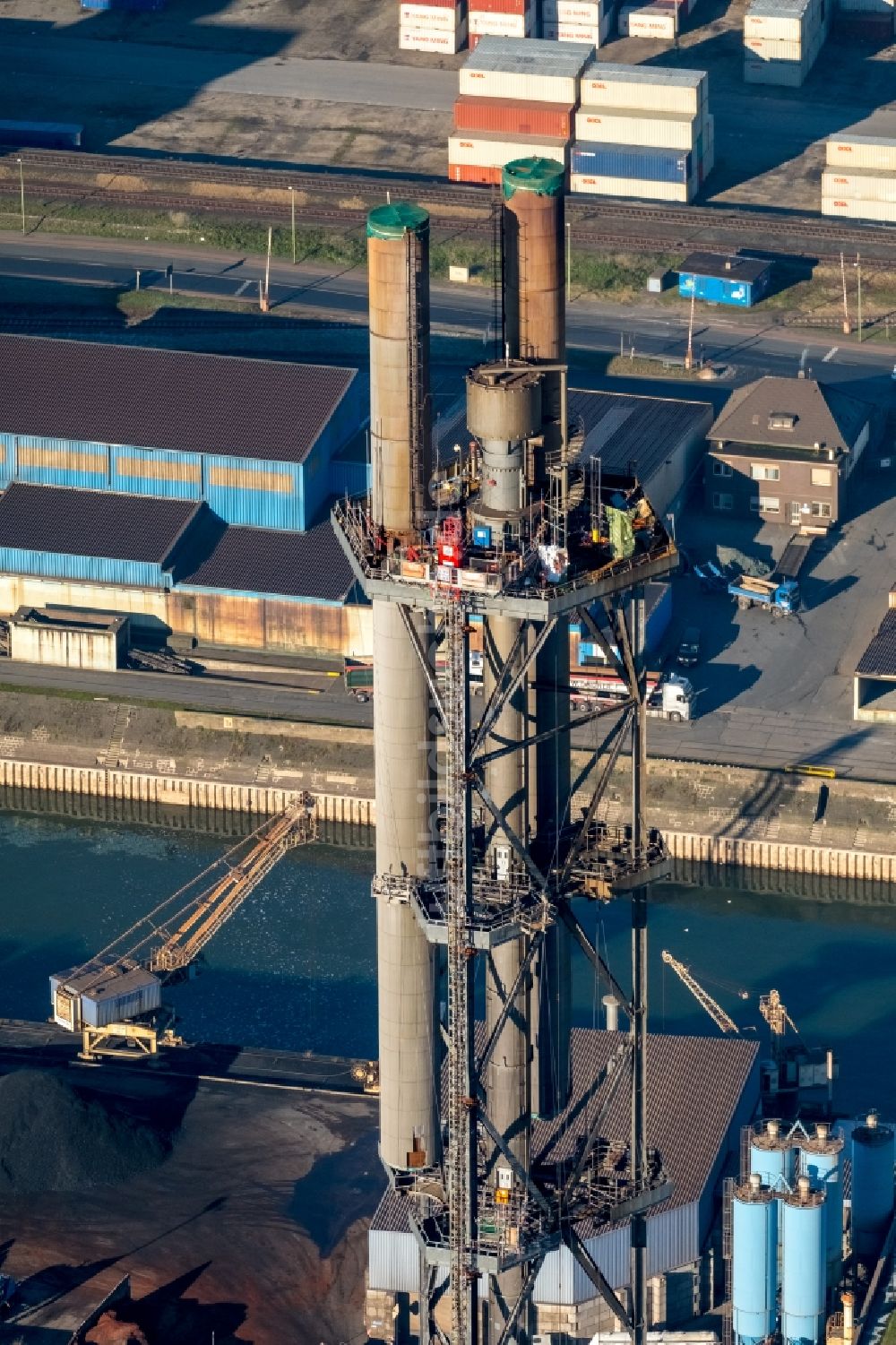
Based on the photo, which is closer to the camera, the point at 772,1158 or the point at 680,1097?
the point at 772,1158

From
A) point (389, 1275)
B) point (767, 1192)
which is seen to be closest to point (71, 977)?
point (389, 1275)

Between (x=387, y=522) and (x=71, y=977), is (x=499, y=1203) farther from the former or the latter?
(x=71, y=977)

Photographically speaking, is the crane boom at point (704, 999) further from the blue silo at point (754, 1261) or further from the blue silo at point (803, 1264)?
the blue silo at point (803, 1264)

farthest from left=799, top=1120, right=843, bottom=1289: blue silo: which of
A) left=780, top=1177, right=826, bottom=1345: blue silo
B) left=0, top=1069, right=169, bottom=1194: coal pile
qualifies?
left=0, top=1069, right=169, bottom=1194: coal pile

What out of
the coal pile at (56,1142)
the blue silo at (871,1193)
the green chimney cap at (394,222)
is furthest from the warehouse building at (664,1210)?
the green chimney cap at (394,222)

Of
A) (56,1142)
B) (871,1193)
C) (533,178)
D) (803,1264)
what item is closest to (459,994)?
(533,178)

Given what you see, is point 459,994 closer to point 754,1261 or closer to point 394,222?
point 394,222
